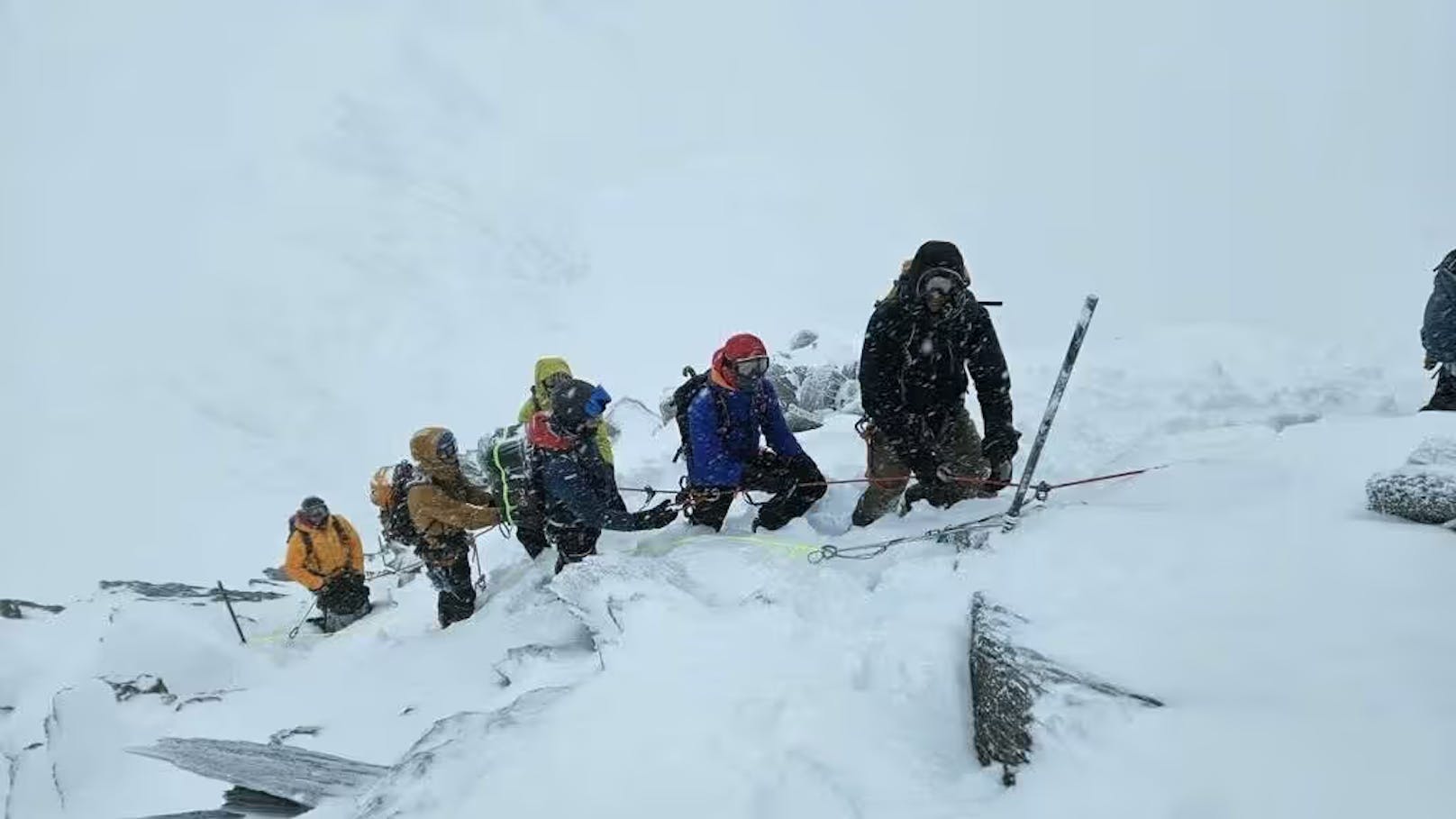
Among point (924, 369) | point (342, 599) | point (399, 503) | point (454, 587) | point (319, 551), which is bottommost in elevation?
point (342, 599)

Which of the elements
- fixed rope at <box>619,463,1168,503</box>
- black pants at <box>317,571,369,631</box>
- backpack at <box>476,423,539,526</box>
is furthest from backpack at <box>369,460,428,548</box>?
fixed rope at <box>619,463,1168,503</box>

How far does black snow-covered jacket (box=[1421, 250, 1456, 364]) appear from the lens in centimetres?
632

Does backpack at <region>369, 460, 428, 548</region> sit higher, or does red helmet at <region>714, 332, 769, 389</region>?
red helmet at <region>714, 332, 769, 389</region>

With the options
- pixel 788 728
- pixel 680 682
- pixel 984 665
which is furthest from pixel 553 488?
pixel 984 665

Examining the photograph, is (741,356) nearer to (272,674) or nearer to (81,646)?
(272,674)

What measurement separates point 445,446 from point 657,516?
1.92 metres

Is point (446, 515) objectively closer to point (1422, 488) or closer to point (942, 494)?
point (942, 494)

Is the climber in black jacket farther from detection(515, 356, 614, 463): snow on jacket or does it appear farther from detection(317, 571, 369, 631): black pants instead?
detection(317, 571, 369, 631): black pants

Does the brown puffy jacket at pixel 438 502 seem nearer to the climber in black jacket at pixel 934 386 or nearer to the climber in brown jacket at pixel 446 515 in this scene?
the climber in brown jacket at pixel 446 515

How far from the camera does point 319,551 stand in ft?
28.9

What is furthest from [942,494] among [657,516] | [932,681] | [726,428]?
[932,681]

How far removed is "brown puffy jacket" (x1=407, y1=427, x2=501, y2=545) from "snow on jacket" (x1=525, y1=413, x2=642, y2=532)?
1.20 metres

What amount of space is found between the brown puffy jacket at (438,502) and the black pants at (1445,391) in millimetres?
7487

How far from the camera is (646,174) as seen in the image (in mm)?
32406
